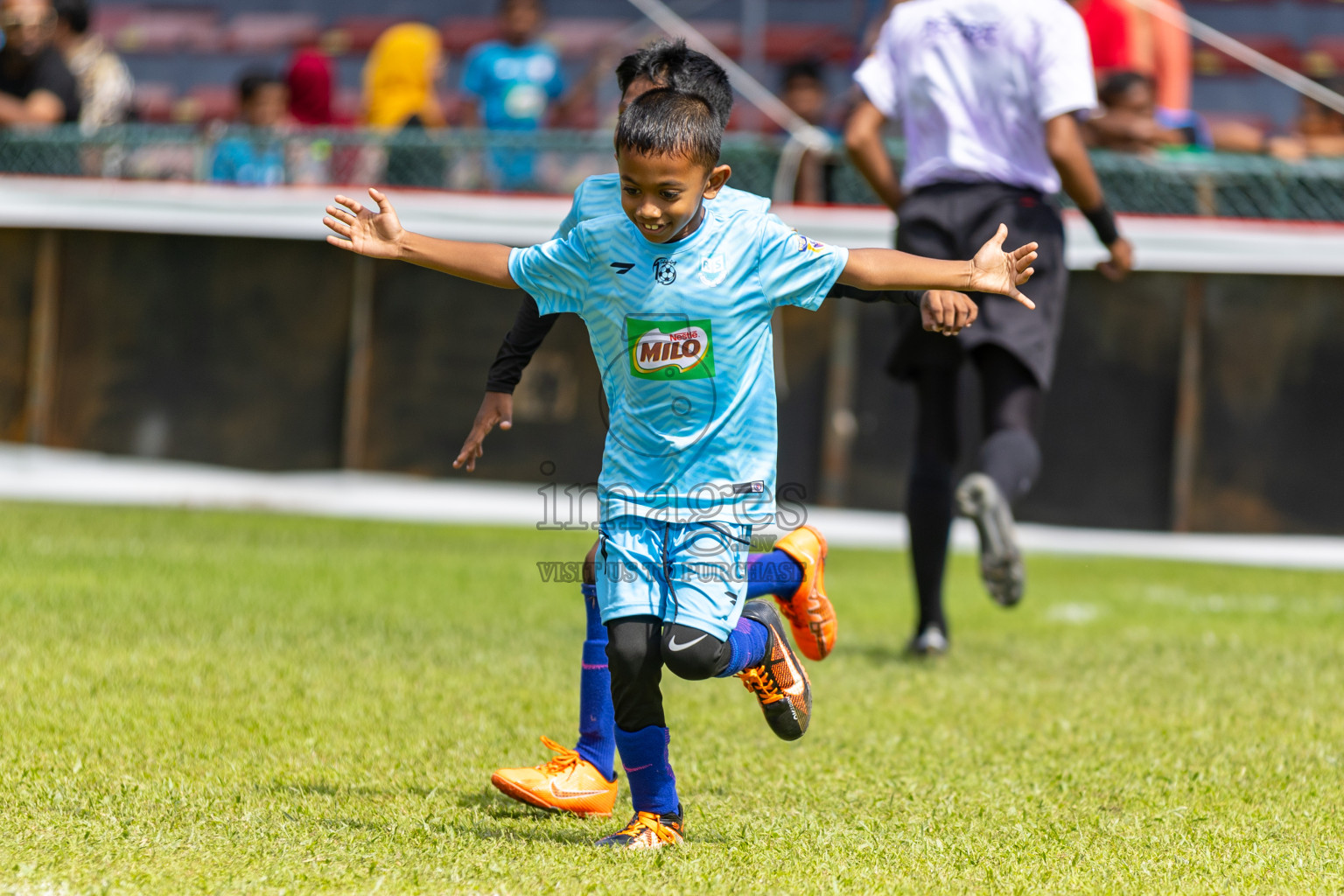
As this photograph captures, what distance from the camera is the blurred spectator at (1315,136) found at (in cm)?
923

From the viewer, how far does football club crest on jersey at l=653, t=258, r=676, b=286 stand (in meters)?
3.06

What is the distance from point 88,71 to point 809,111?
5205mm

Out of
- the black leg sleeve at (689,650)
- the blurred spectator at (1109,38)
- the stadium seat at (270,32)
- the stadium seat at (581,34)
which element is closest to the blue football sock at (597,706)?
the black leg sleeve at (689,650)

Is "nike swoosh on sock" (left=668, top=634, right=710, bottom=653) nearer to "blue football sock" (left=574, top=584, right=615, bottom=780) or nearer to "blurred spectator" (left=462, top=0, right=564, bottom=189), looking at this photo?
"blue football sock" (left=574, top=584, right=615, bottom=780)

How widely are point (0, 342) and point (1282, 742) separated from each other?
9.11m

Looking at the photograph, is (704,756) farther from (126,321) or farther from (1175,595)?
(126,321)

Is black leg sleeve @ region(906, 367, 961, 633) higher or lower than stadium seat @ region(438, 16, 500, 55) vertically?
lower

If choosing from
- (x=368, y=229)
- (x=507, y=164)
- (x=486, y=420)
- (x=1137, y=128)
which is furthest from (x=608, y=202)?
(x=507, y=164)

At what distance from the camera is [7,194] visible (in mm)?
10492

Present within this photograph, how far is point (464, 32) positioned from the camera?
13758 millimetres

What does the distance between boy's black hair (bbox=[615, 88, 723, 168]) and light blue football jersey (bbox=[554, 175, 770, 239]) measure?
0.52 feet

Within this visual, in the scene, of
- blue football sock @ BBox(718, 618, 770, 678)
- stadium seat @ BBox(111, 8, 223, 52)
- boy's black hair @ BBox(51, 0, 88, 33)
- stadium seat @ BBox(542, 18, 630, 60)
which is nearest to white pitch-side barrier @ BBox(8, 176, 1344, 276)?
boy's black hair @ BBox(51, 0, 88, 33)

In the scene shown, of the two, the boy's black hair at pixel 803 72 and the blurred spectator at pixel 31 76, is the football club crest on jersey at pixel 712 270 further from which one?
the blurred spectator at pixel 31 76

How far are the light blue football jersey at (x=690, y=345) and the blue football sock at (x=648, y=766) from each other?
17.3 inches
